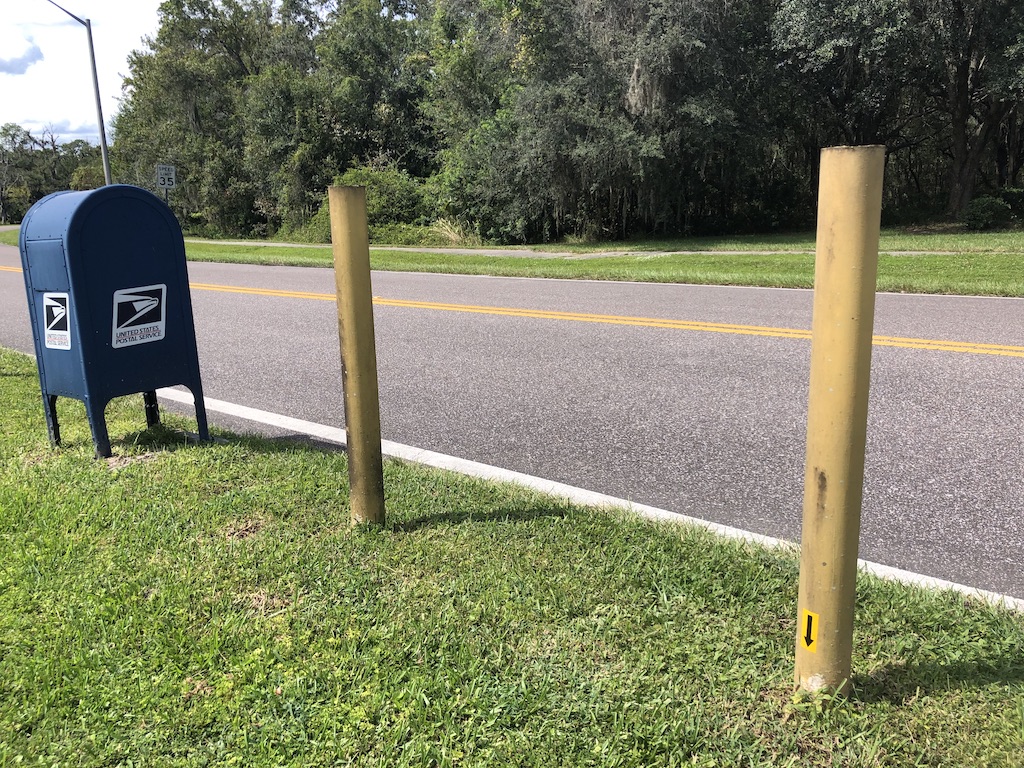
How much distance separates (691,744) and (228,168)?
1711 inches

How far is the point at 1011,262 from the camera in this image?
13.7 metres

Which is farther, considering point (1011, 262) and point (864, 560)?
point (1011, 262)

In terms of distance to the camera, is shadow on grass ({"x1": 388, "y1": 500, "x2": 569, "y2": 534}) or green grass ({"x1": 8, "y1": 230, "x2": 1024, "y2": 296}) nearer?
shadow on grass ({"x1": 388, "y1": 500, "x2": 569, "y2": 534})

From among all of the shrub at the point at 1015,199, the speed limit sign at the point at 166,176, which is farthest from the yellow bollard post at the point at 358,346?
the shrub at the point at 1015,199

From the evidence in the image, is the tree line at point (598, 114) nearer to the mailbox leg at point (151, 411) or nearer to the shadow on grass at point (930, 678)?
the mailbox leg at point (151, 411)

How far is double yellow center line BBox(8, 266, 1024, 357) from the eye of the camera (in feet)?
23.0

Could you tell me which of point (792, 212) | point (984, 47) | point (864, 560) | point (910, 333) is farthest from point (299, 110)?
point (864, 560)

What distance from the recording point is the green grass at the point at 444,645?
221cm

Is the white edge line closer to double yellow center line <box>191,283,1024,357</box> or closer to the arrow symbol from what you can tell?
the arrow symbol

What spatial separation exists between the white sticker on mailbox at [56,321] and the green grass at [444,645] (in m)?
0.99

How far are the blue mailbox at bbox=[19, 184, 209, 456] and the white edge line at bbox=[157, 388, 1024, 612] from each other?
107cm

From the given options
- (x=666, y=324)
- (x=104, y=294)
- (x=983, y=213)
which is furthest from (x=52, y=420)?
(x=983, y=213)

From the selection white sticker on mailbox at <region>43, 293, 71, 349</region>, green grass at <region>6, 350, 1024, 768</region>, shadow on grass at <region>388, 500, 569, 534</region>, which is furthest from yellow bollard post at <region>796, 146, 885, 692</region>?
white sticker on mailbox at <region>43, 293, 71, 349</region>

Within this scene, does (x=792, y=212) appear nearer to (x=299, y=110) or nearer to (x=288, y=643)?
(x=299, y=110)
